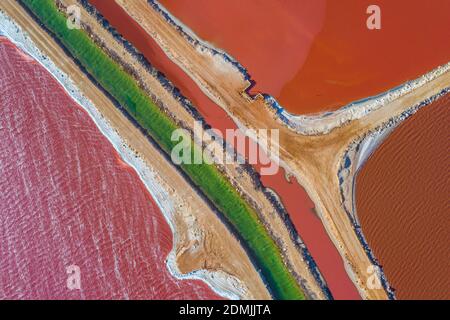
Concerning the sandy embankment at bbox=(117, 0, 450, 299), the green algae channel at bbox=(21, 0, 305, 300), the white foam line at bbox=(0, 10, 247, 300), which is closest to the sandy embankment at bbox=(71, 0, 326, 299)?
the green algae channel at bbox=(21, 0, 305, 300)

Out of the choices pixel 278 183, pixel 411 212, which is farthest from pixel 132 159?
pixel 411 212

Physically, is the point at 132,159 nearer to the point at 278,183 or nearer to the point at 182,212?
the point at 182,212

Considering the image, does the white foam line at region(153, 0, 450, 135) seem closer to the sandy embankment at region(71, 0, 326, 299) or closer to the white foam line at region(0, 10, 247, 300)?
the sandy embankment at region(71, 0, 326, 299)

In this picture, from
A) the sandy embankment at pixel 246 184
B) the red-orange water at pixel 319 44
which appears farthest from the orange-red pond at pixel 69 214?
the red-orange water at pixel 319 44

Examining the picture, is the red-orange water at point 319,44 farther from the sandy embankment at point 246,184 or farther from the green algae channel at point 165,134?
the green algae channel at point 165,134
